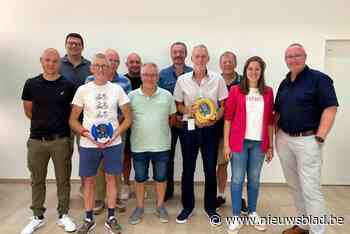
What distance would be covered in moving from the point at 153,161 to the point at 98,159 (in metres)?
0.52

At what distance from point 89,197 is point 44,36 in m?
2.39

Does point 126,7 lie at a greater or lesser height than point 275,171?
greater

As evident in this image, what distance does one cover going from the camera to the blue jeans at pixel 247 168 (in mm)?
2732

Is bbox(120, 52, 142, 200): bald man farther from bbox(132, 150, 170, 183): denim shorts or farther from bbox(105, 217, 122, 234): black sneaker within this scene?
bbox(105, 217, 122, 234): black sneaker

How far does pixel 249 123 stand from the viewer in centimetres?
268

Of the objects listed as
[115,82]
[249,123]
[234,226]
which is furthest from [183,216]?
[115,82]

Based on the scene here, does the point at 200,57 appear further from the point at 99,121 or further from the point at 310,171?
the point at 310,171

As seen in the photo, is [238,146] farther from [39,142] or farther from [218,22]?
[218,22]

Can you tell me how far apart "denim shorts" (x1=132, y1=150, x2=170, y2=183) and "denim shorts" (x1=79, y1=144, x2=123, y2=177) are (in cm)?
21

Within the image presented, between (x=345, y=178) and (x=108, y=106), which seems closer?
(x=108, y=106)

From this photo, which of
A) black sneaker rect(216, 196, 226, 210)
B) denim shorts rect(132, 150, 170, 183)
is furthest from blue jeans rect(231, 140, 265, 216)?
denim shorts rect(132, 150, 170, 183)

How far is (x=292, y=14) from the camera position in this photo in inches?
157

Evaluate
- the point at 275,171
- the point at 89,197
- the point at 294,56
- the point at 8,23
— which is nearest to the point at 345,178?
the point at 275,171

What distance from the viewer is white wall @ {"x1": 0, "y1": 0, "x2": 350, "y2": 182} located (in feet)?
13.1
